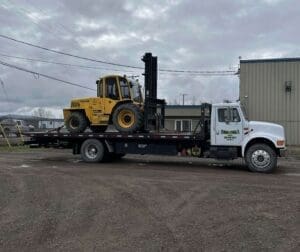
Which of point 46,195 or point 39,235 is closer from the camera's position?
point 39,235

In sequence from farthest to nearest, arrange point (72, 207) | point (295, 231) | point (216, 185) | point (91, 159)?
point (91, 159)
point (216, 185)
point (72, 207)
point (295, 231)

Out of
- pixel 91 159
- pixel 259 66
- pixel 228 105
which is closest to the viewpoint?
pixel 228 105

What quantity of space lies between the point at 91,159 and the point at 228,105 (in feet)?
20.4

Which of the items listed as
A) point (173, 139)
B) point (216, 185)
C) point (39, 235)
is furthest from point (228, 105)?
point (39, 235)

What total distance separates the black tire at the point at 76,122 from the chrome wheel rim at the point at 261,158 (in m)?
7.55

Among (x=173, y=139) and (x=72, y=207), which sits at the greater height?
(x=173, y=139)

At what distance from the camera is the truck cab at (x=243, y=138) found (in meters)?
16.1

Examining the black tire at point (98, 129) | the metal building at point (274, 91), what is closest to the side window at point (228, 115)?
the black tire at point (98, 129)

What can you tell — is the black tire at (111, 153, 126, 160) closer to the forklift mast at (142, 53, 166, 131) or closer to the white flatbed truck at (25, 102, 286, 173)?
the white flatbed truck at (25, 102, 286, 173)

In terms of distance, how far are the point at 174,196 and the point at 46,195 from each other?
2.94 m

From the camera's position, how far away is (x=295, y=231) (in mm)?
7387

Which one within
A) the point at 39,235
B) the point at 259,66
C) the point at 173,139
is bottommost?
the point at 39,235

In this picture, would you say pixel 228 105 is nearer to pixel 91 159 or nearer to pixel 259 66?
pixel 91 159

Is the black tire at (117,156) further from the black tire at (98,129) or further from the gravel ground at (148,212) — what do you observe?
the gravel ground at (148,212)
